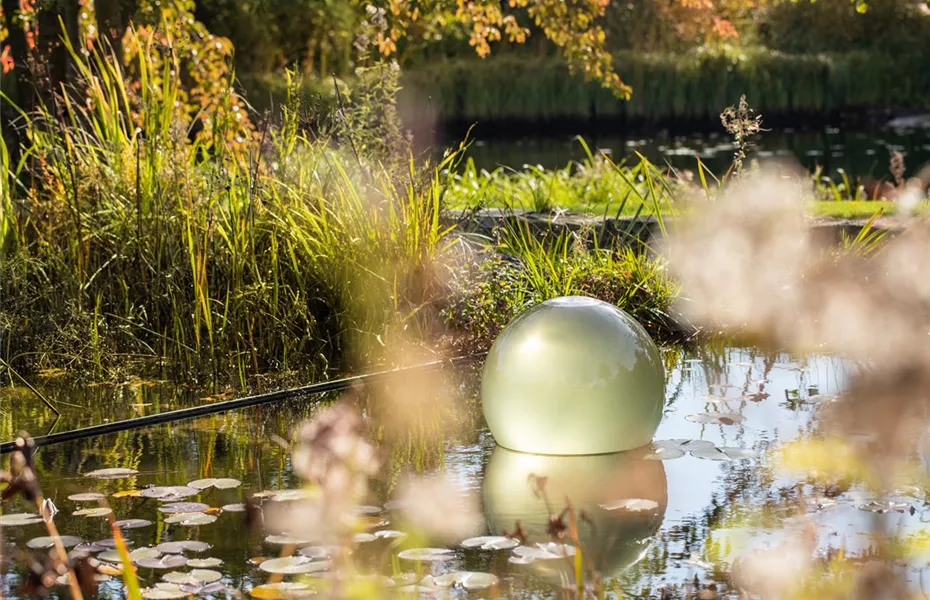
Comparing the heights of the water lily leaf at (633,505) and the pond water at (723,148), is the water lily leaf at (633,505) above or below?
above

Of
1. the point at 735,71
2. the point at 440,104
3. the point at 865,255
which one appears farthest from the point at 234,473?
the point at 735,71

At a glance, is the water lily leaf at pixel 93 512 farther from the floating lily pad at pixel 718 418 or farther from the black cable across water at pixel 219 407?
the floating lily pad at pixel 718 418

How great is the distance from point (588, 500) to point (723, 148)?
18772 mm

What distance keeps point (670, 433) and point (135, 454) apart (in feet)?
5.98

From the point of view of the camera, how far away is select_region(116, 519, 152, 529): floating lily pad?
3.76m

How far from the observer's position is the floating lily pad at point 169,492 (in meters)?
4.03

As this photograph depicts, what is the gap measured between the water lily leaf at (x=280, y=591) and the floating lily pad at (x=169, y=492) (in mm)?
907

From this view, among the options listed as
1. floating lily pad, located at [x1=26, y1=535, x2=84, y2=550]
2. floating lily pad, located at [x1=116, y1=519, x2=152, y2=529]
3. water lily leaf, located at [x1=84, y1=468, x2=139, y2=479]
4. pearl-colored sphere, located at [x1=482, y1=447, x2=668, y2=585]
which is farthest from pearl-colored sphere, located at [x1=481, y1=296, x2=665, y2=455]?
floating lily pad, located at [x1=26, y1=535, x2=84, y2=550]

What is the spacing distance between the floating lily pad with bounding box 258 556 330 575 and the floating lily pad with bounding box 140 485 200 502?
0.79 meters

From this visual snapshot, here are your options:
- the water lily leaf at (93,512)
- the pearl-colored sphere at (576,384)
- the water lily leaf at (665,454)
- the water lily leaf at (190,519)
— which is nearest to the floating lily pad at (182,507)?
the water lily leaf at (190,519)

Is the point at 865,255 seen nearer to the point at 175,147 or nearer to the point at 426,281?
the point at 426,281

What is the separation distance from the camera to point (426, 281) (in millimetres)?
6277

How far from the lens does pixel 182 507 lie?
154 inches

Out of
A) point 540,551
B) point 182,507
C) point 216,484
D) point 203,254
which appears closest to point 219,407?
point 203,254
